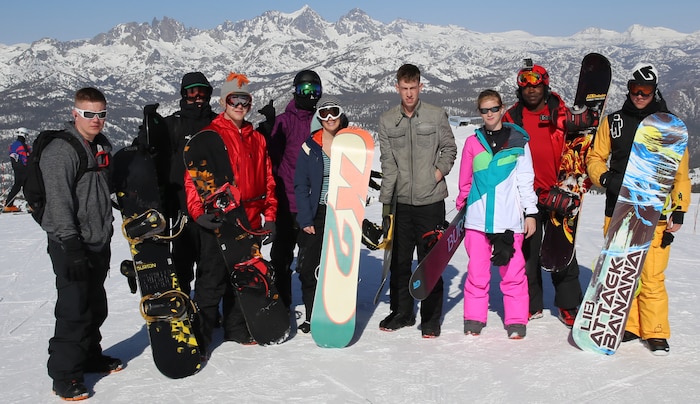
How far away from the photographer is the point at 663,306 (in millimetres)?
3994

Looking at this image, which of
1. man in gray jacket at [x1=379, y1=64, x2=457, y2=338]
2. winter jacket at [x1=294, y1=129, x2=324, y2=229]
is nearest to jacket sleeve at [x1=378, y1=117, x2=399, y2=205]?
man in gray jacket at [x1=379, y1=64, x2=457, y2=338]

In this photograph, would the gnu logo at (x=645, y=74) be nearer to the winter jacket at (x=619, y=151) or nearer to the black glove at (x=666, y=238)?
the winter jacket at (x=619, y=151)

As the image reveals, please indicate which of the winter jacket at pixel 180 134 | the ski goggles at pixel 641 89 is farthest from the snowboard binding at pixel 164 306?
the ski goggles at pixel 641 89

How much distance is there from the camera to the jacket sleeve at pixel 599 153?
410 centimetres

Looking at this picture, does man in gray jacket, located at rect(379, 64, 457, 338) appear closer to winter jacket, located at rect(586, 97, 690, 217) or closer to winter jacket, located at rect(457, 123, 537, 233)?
winter jacket, located at rect(457, 123, 537, 233)

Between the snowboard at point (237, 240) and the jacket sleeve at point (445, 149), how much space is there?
5.04ft

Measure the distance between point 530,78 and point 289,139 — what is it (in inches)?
80.8

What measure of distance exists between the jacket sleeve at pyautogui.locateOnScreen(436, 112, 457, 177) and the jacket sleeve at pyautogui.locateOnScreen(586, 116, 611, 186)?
102 centimetres

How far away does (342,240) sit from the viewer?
440 centimetres

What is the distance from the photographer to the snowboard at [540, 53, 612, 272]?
445 cm

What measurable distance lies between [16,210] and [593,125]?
16.5 meters

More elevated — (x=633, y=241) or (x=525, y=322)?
(x=633, y=241)

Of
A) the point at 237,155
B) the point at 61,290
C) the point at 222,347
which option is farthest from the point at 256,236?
the point at 61,290

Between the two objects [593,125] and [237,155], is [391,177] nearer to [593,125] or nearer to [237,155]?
[237,155]
